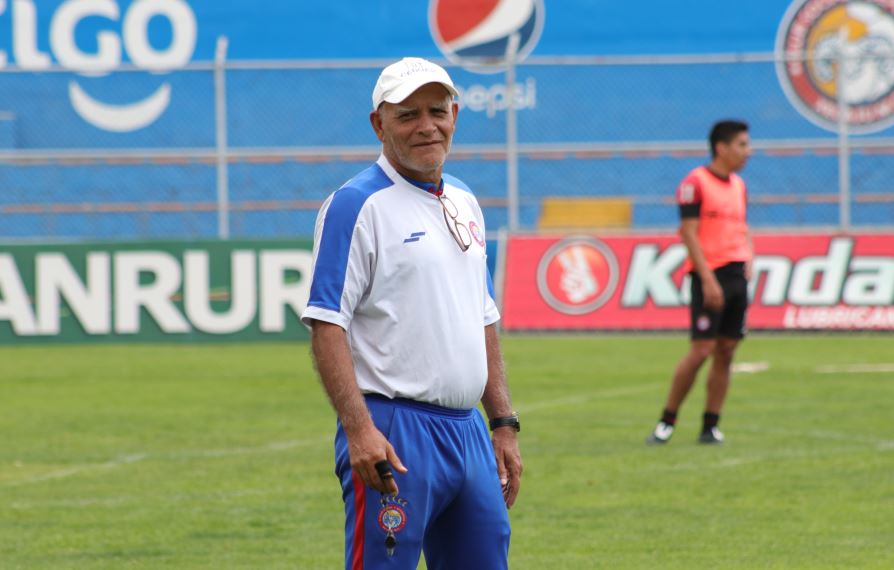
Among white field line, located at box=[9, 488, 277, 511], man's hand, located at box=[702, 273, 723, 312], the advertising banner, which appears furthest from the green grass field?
the advertising banner

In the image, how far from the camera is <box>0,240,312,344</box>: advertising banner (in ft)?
61.5

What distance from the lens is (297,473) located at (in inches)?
397

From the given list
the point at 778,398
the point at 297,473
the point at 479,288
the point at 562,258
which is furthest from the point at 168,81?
the point at 479,288

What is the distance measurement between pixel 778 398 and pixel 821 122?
12655 mm

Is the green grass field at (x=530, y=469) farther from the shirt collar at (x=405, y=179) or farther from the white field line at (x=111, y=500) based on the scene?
the shirt collar at (x=405, y=179)

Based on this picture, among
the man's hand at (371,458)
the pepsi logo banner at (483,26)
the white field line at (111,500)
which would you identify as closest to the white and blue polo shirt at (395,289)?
the man's hand at (371,458)

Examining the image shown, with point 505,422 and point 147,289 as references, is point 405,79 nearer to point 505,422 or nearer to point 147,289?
point 505,422

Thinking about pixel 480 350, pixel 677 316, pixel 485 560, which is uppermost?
pixel 480 350

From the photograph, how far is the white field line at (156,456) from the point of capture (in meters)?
10.0

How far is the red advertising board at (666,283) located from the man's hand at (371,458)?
14206 mm

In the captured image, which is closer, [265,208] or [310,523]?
[310,523]

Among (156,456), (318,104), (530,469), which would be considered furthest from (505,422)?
(318,104)

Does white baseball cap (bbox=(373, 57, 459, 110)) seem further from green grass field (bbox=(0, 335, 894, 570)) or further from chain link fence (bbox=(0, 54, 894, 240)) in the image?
chain link fence (bbox=(0, 54, 894, 240))

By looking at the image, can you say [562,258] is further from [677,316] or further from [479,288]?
[479,288]
